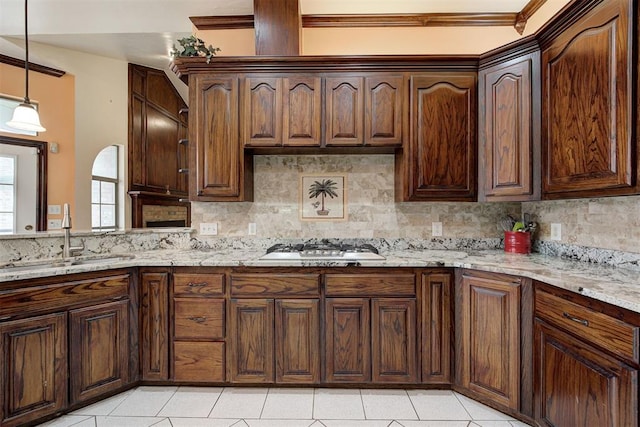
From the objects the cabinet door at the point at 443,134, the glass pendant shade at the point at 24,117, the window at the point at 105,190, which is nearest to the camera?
the cabinet door at the point at 443,134

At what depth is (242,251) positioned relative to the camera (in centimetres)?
263

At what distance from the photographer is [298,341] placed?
2084 millimetres

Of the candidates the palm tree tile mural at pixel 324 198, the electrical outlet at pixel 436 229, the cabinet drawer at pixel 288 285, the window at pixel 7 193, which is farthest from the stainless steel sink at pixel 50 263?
the electrical outlet at pixel 436 229

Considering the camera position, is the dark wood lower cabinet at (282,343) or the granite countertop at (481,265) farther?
the dark wood lower cabinet at (282,343)

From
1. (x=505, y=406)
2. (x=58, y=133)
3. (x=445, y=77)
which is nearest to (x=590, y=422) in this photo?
(x=505, y=406)

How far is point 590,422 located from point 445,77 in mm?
2216

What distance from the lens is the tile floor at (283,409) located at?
180 cm

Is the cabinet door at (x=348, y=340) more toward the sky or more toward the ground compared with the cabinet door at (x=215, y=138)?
more toward the ground

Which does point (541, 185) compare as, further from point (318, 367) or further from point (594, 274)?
point (318, 367)

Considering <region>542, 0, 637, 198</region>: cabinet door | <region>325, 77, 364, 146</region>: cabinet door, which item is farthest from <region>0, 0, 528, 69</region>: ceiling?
<region>542, 0, 637, 198</region>: cabinet door

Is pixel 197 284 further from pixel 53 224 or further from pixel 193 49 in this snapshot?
pixel 53 224

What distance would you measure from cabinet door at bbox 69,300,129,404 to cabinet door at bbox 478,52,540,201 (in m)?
2.76

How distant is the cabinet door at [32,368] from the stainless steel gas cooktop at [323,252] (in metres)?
1.30

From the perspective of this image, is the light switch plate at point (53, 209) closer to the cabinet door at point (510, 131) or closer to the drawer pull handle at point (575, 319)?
the cabinet door at point (510, 131)
